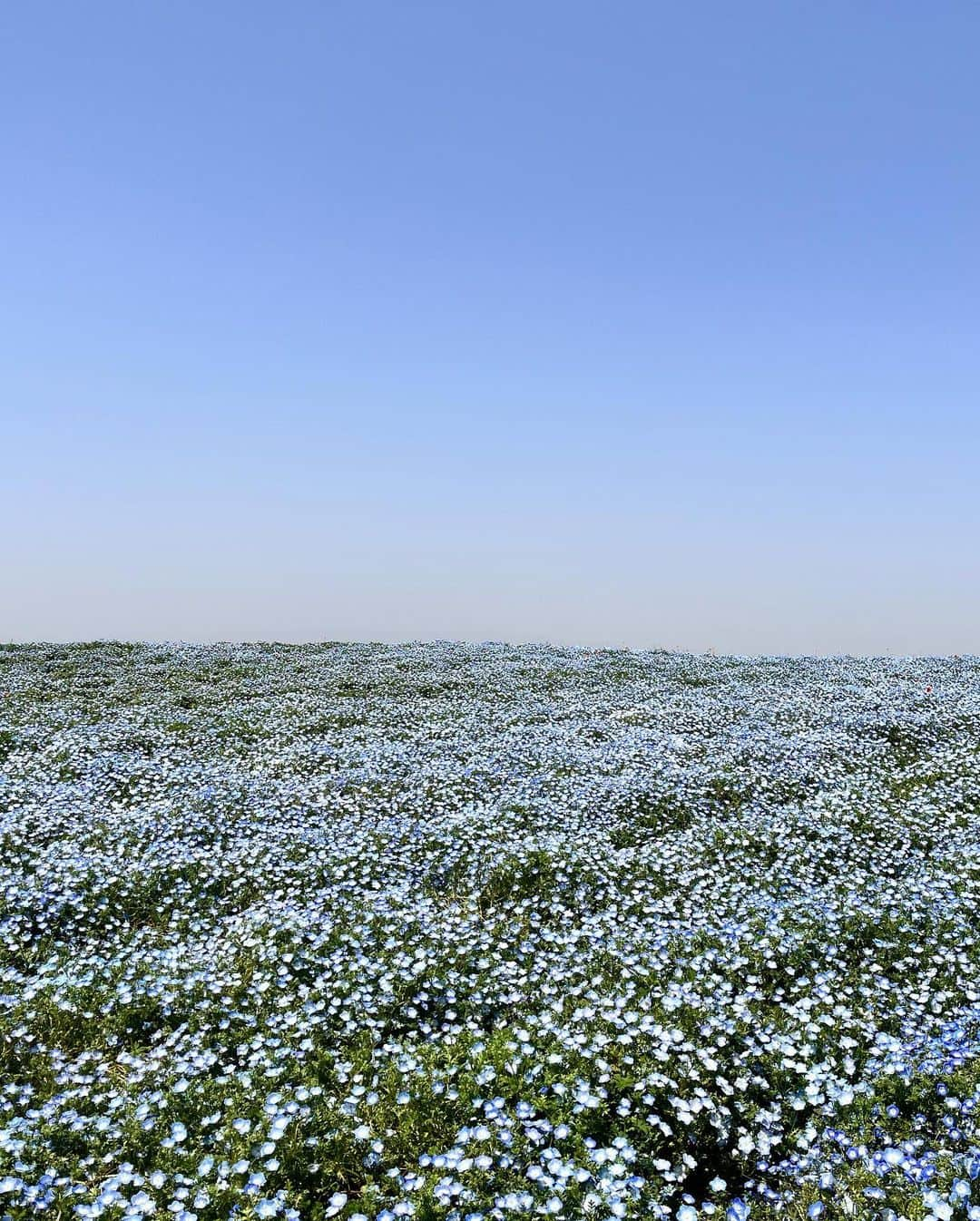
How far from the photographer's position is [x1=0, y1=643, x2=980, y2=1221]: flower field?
16.0 ft

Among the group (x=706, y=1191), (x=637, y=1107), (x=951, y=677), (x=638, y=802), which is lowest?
(x=706, y=1191)

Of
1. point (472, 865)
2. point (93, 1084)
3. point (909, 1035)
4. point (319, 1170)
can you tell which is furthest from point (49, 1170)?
point (909, 1035)

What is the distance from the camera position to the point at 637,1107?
5.43m

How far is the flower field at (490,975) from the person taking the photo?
4883 mm

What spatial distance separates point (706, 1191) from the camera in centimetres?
518

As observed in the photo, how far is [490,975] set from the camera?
7.22m

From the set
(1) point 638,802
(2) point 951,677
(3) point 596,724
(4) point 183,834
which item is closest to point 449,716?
(3) point 596,724

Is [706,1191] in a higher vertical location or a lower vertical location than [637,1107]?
lower

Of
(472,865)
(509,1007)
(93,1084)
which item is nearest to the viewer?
(93,1084)

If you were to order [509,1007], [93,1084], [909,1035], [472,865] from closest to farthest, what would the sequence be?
[93,1084] → [909,1035] → [509,1007] → [472,865]

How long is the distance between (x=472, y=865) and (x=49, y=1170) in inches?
213

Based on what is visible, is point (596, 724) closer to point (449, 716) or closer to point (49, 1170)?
point (449, 716)

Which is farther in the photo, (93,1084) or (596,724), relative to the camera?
(596,724)

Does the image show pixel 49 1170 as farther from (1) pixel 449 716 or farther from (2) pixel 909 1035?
(1) pixel 449 716
